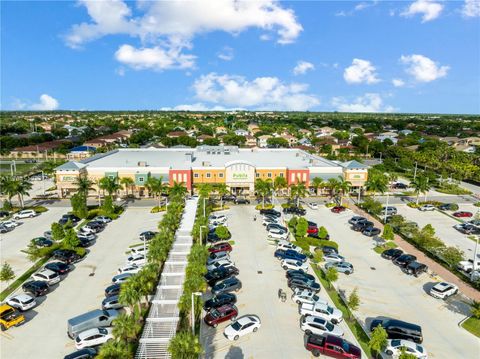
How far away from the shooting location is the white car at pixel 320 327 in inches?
1133

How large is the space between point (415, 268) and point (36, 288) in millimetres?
41666

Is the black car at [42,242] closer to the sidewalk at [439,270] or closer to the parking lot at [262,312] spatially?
the parking lot at [262,312]

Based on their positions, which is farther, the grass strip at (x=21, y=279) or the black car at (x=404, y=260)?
the black car at (x=404, y=260)

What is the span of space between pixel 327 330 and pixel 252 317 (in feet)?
21.3

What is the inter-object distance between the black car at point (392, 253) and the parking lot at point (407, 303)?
0.77m

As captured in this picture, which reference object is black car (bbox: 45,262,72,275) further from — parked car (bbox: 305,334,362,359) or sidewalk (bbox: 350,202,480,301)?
sidewalk (bbox: 350,202,480,301)

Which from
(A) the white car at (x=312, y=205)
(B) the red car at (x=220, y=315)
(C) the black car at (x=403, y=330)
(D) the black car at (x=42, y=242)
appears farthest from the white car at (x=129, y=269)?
(A) the white car at (x=312, y=205)

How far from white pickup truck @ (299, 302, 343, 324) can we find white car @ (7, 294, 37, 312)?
25787 mm

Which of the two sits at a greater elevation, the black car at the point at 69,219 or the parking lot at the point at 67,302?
the black car at the point at 69,219

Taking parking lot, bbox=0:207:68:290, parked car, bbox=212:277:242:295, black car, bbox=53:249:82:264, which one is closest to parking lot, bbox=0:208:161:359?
black car, bbox=53:249:82:264

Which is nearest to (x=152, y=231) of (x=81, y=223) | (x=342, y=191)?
(x=81, y=223)

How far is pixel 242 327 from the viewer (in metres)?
28.9

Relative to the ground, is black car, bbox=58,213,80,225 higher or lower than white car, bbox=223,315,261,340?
higher

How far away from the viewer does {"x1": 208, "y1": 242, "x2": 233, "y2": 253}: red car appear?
1752 inches
